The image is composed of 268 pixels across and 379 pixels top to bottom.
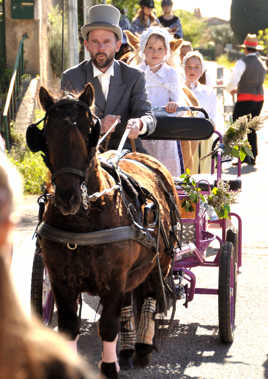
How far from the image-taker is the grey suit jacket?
5996mm

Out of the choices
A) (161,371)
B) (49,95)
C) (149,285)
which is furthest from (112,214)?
(161,371)

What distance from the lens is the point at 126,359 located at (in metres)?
5.19

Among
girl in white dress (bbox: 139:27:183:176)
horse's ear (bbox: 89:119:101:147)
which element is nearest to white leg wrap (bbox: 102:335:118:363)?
horse's ear (bbox: 89:119:101:147)

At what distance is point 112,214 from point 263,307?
116 inches

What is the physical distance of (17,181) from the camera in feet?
4.68

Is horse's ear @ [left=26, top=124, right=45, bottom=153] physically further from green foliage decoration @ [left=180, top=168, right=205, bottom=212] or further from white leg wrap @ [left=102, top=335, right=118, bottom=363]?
green foliage decoration @ [left=180, top=168, right=205, bottom=212]

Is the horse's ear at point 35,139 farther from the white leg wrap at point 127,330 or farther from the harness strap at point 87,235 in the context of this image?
the white leg wrap at point 127,330

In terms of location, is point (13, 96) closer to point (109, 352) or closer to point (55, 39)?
point (55, 39)

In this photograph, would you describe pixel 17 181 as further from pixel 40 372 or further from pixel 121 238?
pixel 121 238

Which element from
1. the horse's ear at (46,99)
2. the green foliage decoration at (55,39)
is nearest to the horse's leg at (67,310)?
the horse's ear at (46,99)

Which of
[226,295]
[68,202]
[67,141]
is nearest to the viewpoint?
[68,202]

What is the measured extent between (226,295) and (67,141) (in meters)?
2.17

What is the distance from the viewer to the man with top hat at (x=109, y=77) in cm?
596

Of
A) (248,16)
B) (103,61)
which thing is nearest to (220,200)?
(103,61)
